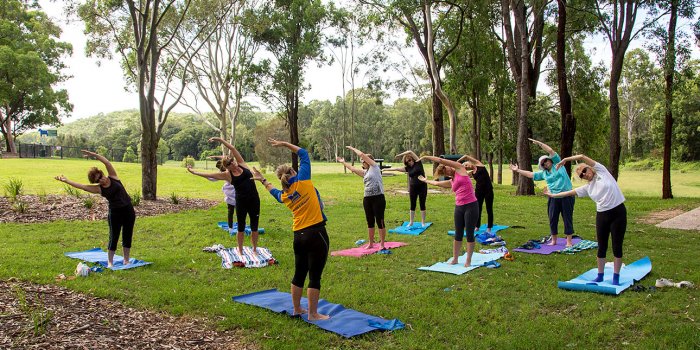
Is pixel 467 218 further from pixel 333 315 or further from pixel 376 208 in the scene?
pixel 333 315

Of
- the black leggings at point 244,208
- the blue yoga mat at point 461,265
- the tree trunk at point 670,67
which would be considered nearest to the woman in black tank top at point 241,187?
the black leggings at point 244,208

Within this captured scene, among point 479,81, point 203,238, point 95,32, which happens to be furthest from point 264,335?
point 479,81

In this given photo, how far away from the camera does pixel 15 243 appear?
10078 mm

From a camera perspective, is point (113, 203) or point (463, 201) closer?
point (113, 203)

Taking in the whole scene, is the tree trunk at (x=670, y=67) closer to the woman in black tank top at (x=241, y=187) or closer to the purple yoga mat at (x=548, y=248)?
Result: the purple yoga mat at (x=548, y=248)

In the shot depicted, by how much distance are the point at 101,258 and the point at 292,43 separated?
89.1 ft

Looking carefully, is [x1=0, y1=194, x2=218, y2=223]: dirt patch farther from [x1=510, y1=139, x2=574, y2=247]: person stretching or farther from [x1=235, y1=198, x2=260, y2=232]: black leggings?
[x1=510, y1=139, x2=574, y2=247]: person stretching

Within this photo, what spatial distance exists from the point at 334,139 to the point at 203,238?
6914 cm

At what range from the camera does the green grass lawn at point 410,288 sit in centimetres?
525

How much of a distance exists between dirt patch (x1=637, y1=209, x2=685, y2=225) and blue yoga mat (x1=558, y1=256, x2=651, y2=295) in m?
6.67

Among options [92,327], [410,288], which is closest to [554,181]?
[410,288]

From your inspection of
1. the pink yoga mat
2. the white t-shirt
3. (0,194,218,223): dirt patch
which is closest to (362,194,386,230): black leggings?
the pink yoga mat

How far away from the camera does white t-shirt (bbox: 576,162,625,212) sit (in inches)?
265

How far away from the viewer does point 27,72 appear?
37.7 m
